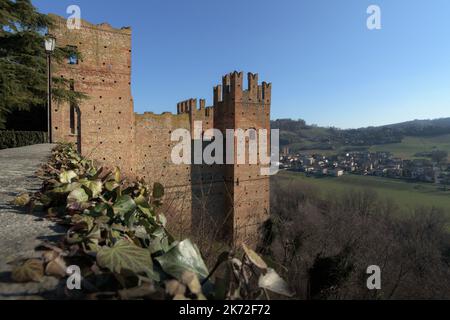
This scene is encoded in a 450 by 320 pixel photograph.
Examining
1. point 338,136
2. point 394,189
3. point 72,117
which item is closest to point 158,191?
point 72,117

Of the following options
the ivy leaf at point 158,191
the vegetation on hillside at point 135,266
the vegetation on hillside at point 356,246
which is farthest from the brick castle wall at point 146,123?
the vegetation on hillside at point 135,266

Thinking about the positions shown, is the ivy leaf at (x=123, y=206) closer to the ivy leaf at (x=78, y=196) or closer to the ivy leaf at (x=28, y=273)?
the ivy leaf at (x=78, y=196)

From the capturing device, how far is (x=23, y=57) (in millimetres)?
11500

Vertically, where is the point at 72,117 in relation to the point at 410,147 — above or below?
above

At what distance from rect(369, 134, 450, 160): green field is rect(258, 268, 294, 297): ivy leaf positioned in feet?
262

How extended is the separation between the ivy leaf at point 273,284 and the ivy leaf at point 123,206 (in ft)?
2.69

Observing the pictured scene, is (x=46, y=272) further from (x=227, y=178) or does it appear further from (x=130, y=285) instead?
(x=227, y=178)

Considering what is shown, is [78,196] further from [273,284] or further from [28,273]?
[273,284]

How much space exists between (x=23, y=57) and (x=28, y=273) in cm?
1309

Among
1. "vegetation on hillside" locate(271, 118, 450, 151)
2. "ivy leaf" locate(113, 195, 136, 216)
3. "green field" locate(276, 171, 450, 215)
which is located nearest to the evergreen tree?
"ivy leaf" locate(113, 195, 136, 216)

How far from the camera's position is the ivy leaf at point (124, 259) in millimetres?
1029

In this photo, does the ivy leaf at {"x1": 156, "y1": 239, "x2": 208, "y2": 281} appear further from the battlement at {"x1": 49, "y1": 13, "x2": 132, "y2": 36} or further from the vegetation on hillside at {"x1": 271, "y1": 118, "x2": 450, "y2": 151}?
the vegetation on hillside at {"x1": 271, "y1": 118, "x2": 450, "y2": 151}
